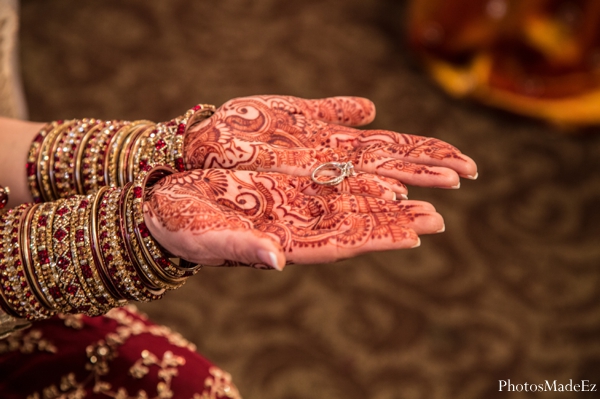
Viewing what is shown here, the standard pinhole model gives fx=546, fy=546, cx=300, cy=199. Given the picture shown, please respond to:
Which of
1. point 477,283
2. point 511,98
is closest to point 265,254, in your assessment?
point 477,283

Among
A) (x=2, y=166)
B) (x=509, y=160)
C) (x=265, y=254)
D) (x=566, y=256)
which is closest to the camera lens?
(x=265, y=254)

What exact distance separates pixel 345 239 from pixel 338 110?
0.36 metres

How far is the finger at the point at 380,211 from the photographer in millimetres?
779

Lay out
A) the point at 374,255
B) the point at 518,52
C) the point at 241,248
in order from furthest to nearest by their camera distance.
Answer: the point at 518,52
the point at 374,255
the point at 241,248

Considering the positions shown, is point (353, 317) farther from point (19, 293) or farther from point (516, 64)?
point (516, 64)

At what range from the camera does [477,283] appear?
1897 millimetres

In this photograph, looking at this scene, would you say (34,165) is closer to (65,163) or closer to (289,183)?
(65,163)

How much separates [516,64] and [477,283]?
1.05m

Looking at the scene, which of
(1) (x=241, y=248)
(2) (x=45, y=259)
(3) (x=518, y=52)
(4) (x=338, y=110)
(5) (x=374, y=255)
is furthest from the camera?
(3) (x=518, y=52)

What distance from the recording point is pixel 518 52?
2340mm

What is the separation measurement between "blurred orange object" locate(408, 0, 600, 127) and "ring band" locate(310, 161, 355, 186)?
162cm

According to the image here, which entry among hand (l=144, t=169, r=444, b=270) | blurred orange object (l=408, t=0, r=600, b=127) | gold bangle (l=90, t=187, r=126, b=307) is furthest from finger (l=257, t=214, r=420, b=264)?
blurred orange object (l=408, t=0, r=600, b=127)

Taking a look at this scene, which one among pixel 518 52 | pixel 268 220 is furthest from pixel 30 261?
pixel 518 52

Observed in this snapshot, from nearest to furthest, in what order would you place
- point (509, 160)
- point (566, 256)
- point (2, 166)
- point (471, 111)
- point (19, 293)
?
point (19, 293) → point (2, 166) → point (566, 256) → point (509, 160) → point (471, 111)
